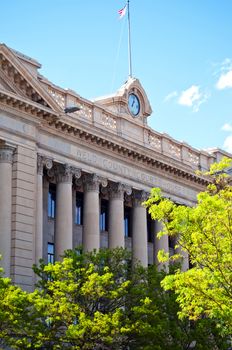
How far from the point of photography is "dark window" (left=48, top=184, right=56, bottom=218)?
47662 millimetres

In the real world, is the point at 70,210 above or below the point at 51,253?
above

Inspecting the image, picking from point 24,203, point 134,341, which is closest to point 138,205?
point 24,203

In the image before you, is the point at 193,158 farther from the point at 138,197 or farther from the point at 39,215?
the point at 39,215

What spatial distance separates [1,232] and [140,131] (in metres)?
17.9

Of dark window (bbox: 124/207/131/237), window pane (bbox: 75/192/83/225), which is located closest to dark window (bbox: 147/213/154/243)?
dark window (bbox: 124/207/131/237)

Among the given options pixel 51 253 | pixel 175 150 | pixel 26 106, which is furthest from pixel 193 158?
pixel 26 106

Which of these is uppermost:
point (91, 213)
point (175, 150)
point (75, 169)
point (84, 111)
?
point (175, 150)

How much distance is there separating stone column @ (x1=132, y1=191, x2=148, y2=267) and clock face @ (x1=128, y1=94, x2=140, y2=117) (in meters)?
6.15

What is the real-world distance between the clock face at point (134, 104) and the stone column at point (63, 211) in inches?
403

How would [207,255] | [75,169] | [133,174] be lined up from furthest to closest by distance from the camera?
[133,174], [75,169], [207,255]

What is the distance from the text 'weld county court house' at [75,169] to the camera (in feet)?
137

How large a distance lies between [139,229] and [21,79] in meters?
15.5

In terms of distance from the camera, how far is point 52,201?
158 ft

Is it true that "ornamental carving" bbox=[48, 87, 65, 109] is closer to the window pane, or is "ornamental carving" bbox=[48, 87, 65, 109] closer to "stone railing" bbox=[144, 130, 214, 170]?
the window pane
